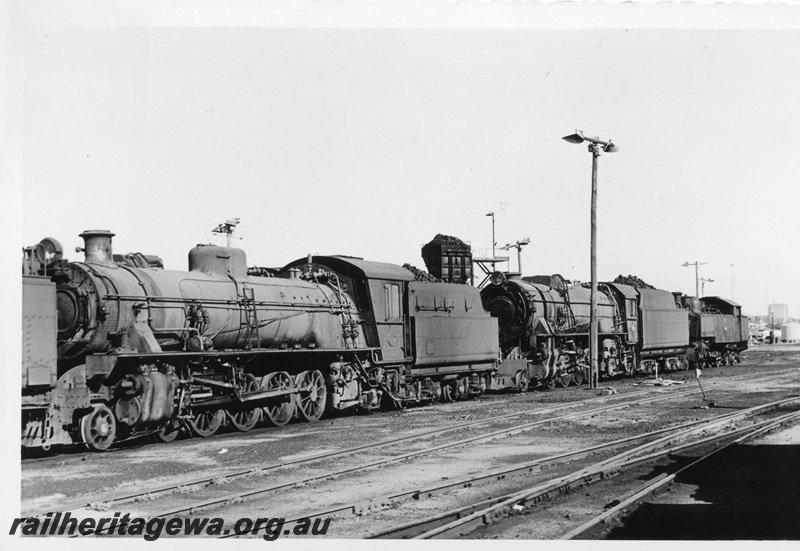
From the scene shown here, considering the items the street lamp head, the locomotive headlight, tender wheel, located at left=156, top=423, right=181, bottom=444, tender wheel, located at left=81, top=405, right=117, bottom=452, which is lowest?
tender wheel, located at left=156, top=423, right=181, bottom=444

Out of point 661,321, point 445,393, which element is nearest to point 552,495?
point 445,393

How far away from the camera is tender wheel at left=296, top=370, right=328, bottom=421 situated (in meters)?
15.8

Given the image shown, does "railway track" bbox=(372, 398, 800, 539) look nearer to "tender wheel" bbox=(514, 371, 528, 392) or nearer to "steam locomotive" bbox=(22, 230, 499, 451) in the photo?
"steam locomotive" bbox=(22, 230, 499, 451)

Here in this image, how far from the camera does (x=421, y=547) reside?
725 centimetres

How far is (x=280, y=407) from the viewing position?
15516 millimetres

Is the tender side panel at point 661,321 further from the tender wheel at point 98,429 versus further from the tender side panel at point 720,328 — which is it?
the tender wheel at point 98,429

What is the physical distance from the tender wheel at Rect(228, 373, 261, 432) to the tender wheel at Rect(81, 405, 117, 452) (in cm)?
286

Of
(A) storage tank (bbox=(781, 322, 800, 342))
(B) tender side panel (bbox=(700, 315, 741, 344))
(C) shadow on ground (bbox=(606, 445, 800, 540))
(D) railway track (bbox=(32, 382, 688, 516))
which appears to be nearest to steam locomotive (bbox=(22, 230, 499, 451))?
(D) railway track (bbox=(32, 382, 688, 516))

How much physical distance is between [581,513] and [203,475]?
486 cm

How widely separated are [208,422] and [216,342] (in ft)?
4.93

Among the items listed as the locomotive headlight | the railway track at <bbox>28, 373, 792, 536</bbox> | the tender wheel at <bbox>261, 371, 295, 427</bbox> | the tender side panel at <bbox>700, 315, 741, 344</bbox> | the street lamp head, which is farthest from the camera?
the tender side panel at <bbox>700, 315, 741, 344</bbox>

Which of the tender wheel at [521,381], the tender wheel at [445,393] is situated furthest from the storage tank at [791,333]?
the tender wheel at [445,393]

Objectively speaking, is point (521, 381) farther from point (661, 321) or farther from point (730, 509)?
point (730, 509)

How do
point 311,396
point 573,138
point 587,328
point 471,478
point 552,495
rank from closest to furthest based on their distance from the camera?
point 552,495 → point 471,478 → point 311,396 → point 573,138 → point 587,328
